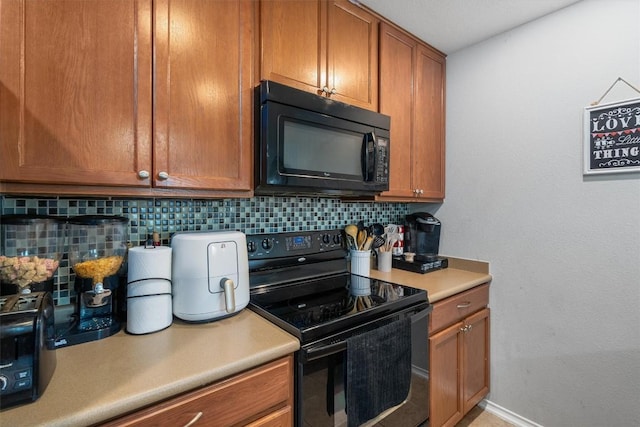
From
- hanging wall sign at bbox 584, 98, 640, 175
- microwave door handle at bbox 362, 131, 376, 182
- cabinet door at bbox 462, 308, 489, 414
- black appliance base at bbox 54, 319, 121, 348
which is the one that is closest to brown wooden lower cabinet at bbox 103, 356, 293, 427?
black appliance base at bbox 54, 319, 121, 348

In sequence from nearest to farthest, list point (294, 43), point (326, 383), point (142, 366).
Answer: point (142, 366), point (326, 383), point (294, 43)

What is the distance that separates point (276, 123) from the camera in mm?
1156

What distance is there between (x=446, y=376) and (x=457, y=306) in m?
0.36

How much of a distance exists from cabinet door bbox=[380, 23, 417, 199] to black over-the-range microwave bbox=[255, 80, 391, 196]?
6.6 inches

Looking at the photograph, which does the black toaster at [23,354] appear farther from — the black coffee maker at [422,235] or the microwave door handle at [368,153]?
the black coffee maker at [422,235]

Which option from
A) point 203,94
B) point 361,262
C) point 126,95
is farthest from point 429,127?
point 126,95

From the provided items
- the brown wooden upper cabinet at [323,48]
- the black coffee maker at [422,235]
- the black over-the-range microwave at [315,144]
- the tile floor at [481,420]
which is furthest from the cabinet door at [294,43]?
the tile floor at [481,420]

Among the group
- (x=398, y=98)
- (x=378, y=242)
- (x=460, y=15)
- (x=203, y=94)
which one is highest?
(x=460, y=15)

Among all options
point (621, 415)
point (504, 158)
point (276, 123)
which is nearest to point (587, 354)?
point (621, 415)

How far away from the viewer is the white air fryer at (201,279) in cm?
101

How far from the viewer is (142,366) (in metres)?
0.77

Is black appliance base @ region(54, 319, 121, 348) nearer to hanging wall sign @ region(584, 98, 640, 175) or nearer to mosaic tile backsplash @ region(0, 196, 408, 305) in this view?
mosaic tile backsplash @ region(0, 196, 408, 305)

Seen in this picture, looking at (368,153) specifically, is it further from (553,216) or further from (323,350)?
(553,216)

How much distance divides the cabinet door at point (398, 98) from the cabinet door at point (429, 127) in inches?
2.5
